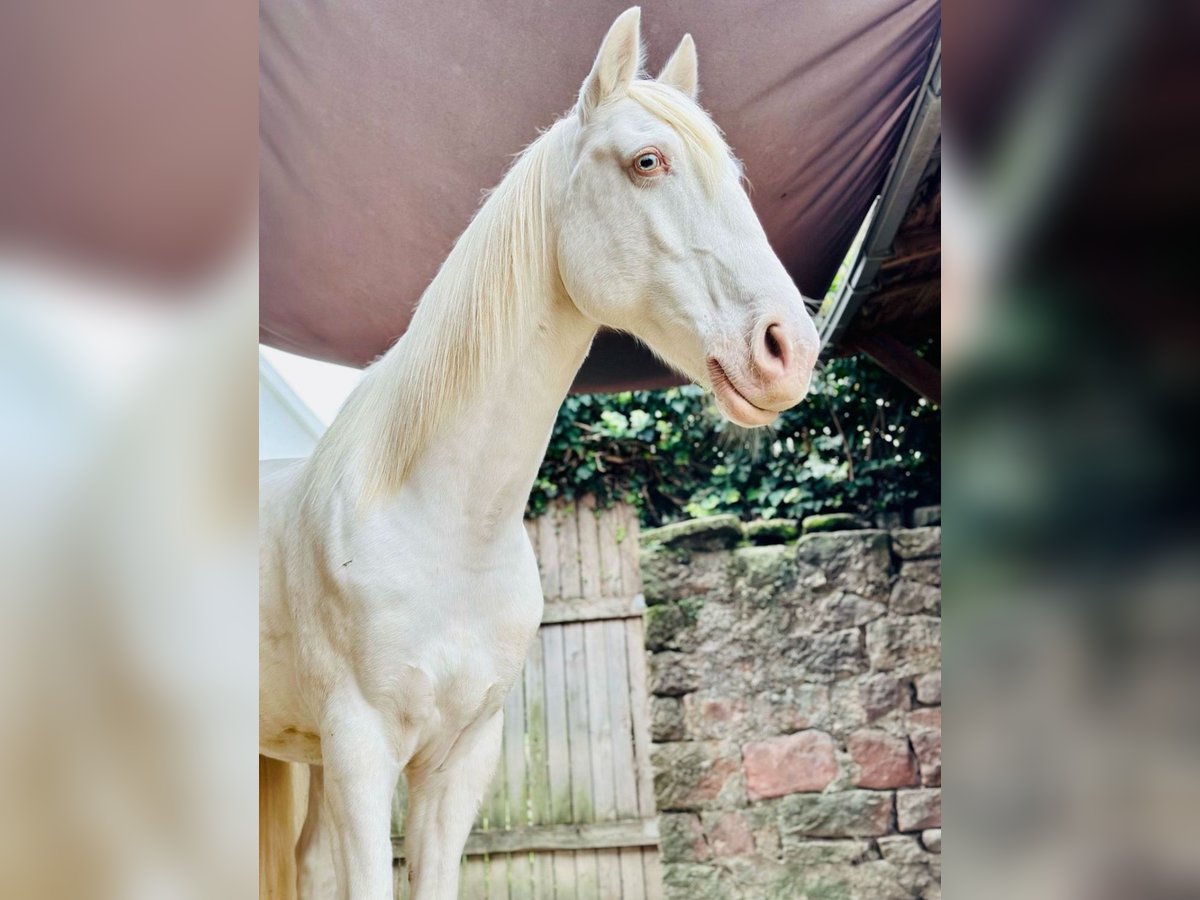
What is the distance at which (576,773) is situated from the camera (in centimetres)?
179

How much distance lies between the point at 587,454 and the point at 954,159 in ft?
4.80

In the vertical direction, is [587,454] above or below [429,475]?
above

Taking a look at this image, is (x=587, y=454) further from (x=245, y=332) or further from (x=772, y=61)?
(x=245, y=332)

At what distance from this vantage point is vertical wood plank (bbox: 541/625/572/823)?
5.88 feet

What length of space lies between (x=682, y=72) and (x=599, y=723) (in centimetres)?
122

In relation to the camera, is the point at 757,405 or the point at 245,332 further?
the point at 757,405

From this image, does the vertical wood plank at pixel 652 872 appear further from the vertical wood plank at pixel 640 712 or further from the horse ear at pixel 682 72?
the horse ear at pixel 682 72

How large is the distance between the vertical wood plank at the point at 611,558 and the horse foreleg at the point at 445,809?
0.81 metres

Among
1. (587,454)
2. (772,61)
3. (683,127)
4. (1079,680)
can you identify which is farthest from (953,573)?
(587,454)

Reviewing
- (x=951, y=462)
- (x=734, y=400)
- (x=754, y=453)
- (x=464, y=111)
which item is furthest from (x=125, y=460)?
(x=754, y=453)

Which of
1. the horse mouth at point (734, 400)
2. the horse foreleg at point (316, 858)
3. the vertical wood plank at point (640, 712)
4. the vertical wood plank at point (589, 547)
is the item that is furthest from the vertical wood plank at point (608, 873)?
the horse mouth at point (734, 400)

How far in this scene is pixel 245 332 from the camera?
0.39 meters

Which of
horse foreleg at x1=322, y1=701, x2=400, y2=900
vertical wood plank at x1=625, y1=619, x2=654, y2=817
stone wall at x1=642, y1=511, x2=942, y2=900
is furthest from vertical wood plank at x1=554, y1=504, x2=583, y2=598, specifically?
horse foreleg at x1=322, y1=701, x2=400, y2=900

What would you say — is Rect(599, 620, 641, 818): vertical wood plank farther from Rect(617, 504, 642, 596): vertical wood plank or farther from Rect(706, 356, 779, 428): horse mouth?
Rect(706, 356, 779, 428): horse mouth
